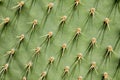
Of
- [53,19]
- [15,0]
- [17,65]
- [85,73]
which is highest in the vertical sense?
[15,0]

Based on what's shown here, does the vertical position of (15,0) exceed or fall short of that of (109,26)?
it exceeds it

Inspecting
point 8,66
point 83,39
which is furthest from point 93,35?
point 8,66

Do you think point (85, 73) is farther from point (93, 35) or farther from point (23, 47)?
point (23, 47)

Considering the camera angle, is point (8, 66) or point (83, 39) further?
point (8, 66)

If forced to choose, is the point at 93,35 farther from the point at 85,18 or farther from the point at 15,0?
the point at 15,0

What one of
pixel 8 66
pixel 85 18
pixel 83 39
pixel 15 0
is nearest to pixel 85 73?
pixel 83 39

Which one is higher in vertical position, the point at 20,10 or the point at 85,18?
the point at 20,10
